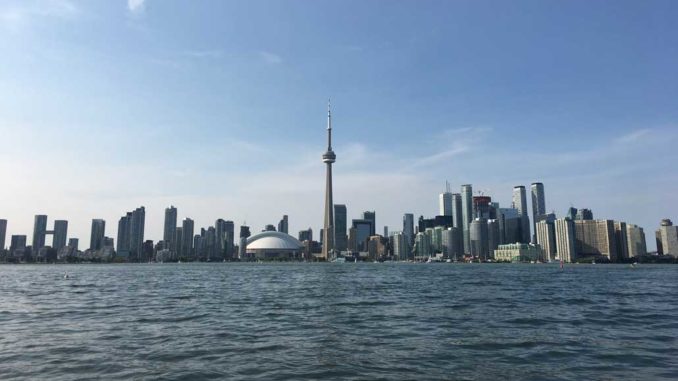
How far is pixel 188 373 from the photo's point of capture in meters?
16.8

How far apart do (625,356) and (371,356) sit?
10.6m

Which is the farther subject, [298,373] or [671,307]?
[671,307]

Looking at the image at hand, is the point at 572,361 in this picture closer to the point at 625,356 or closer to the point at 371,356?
the point at 625,356

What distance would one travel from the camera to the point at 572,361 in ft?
61.8

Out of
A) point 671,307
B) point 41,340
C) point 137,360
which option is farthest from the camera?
point 671,307

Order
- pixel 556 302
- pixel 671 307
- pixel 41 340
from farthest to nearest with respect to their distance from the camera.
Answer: pixel 556 302 → pixel 671 307 → pixel 41 340

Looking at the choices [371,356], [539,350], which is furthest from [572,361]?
[371,356]

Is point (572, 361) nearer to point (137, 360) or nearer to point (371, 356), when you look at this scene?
point (371, 356)

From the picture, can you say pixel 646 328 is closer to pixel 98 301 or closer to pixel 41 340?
pixel 41 340

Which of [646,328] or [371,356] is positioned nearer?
[371,356]

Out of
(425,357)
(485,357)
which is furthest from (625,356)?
(425,357)

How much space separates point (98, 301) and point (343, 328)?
28279 millimetres

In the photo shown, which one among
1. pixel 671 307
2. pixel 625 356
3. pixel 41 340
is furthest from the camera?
pixel 671 307

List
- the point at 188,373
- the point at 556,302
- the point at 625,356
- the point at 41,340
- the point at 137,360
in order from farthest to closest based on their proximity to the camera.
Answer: the point at 556,302, the point at 41,340, the point at 625,356, the point at 137,360, the point at 188,373
